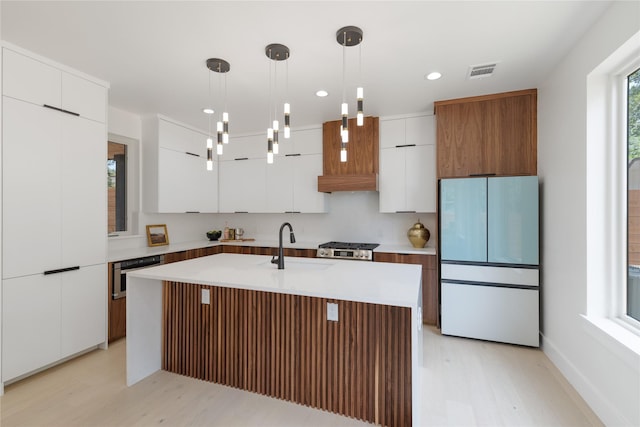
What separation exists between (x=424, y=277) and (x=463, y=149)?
1.48 m

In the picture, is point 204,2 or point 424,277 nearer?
point 204,2

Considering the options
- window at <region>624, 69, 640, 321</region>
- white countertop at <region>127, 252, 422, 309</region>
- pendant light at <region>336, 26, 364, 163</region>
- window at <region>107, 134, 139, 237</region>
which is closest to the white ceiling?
pendant light at <region>336, 26, 364, 163</region>

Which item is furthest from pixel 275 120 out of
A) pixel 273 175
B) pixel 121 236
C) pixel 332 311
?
pixel 121 236

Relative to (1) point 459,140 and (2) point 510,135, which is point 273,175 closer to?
(1) point 459,140

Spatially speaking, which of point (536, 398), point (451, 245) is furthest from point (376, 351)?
point (451, 245)

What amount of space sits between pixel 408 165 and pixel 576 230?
1863 mm

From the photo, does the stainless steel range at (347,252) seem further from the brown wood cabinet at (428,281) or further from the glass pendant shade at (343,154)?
the glass pendant shade at (343,154)

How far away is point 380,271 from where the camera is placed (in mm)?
2197

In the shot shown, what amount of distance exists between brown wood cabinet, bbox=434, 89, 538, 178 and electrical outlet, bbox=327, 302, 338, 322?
211 centimetres

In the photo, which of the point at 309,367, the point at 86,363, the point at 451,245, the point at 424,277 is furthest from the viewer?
the point at 424,277

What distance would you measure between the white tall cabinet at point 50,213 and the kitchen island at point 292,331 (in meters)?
0.77

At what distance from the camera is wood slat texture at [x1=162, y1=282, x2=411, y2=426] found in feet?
5.84

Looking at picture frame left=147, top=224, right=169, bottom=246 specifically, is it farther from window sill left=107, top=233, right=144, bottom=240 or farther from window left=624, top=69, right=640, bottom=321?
window left=624, top=69, right=640, bottom=321

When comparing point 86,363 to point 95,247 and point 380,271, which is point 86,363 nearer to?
point 95,247
